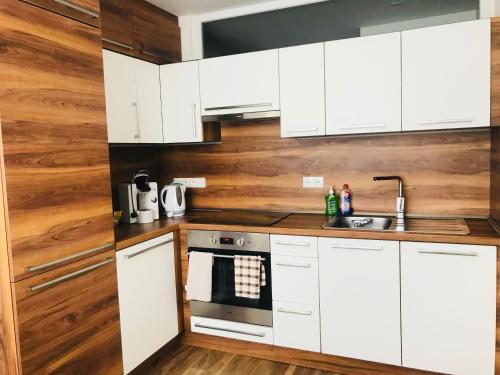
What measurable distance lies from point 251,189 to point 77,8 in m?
1.74

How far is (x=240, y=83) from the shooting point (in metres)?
2.82

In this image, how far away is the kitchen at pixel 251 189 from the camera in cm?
183

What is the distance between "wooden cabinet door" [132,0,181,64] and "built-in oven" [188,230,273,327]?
1.32 meters

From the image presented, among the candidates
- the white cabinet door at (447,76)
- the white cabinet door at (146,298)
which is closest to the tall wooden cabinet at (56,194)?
the white cabinet door at (146,298)

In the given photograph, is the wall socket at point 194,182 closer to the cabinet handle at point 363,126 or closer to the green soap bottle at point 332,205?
the green soap bottle at point 332,205

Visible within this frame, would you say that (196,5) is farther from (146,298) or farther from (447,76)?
(146,298)

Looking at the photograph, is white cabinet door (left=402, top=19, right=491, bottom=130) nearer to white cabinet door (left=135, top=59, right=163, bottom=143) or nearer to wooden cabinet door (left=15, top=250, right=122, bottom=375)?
white cabinet door (left=135, top=59, right=163, bottom=143)

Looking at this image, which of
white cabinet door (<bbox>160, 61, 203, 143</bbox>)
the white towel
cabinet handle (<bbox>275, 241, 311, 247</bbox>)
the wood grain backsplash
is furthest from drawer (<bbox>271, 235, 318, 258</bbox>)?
white cabinet door (<bbox>160, 61, 203, 143</bbox>)

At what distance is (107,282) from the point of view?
219cm

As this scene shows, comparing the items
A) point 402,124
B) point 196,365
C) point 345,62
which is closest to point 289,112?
point 345,62

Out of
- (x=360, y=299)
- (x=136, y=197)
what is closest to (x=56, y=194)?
(x=136, y=197)

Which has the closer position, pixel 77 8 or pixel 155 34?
pixel 77 8

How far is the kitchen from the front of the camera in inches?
72.2

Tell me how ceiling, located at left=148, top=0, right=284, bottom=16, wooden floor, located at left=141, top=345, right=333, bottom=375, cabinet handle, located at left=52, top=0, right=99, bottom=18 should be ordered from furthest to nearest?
ceiling, located at left=148, top=0, right=284, bottom=16
wooden floor, located at left=141, top=345, right=333, bottom=375
cabinet handle, located at left=52, top=0, right=99, bottom=18
